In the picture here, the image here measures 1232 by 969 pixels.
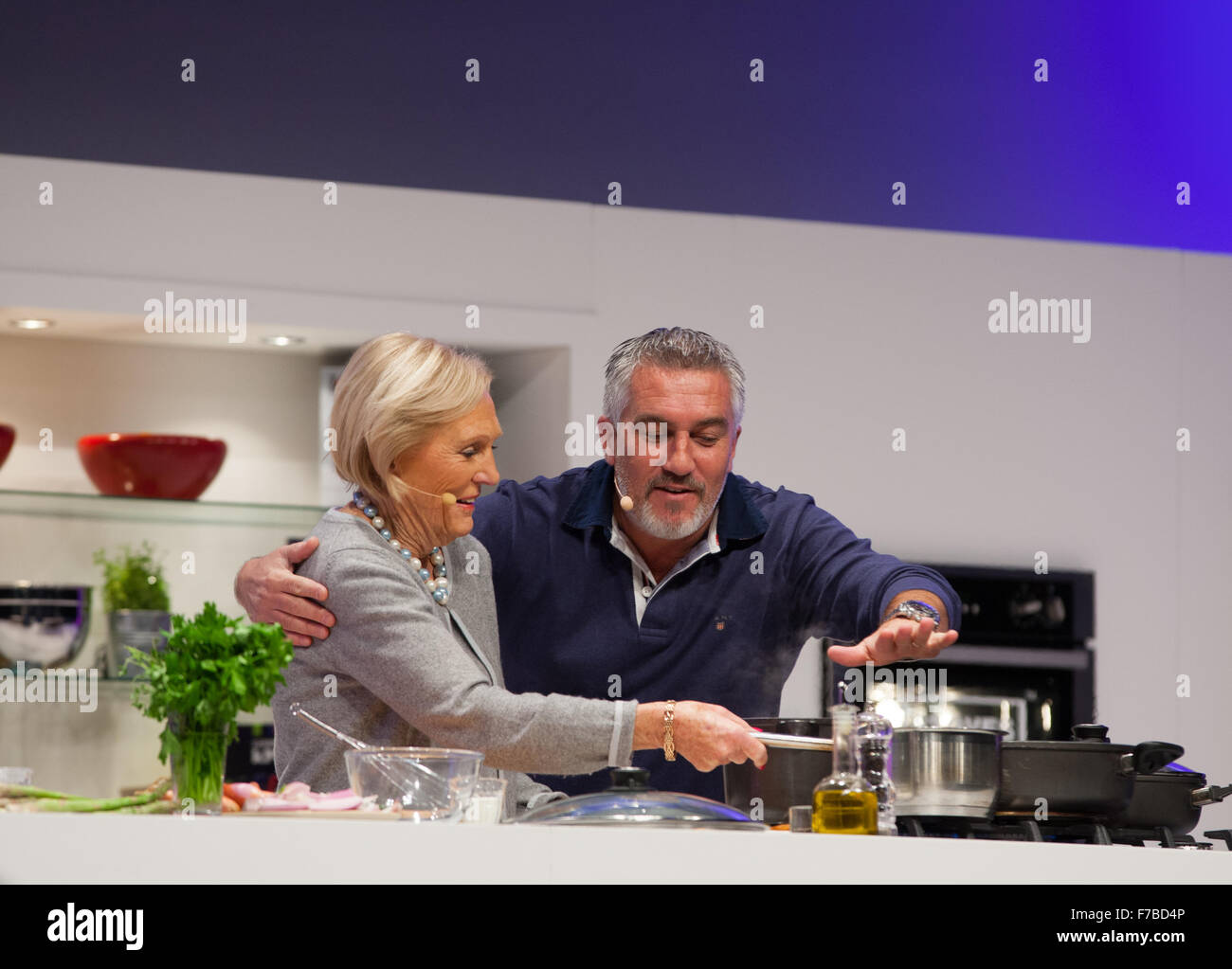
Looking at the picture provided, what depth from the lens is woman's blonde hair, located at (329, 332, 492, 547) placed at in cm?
178

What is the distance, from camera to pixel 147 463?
10.3 feet

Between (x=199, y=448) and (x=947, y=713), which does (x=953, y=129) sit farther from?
(x=199, y=448)

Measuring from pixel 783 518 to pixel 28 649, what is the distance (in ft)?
4.86

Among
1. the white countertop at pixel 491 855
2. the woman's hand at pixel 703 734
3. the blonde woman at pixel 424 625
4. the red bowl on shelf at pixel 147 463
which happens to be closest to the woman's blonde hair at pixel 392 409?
the blonde woman at pixel 424 625

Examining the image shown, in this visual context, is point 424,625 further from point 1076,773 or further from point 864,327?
point 864,327

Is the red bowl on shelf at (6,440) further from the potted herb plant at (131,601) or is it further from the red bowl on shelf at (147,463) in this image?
the potted herb plant at (131,601)

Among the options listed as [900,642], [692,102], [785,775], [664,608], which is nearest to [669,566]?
[664,608]

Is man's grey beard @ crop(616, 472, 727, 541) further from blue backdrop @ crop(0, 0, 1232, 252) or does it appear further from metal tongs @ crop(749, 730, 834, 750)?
blue backdrop @ crop(0, 0, 1232, 252)

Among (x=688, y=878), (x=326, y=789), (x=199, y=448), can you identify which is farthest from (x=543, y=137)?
(x=688, y=878)

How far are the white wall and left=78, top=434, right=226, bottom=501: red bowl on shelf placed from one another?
225 mm

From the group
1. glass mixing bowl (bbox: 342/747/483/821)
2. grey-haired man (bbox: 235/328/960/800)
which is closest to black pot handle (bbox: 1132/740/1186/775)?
grey-haired man (bbox: 235/328/960/800)

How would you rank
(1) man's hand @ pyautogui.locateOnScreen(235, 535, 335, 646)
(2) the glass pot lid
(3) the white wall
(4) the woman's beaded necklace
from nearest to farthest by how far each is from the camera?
1. (2) the glass pot lid
2. (1) man's hand @ pyautogui.locateOnScreen(235, 535, 335, 646)
3. (4) the woman's beaded necklace
4. (3) the white wall

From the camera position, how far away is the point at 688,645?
2297 millimetres

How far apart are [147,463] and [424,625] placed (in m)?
1.69
